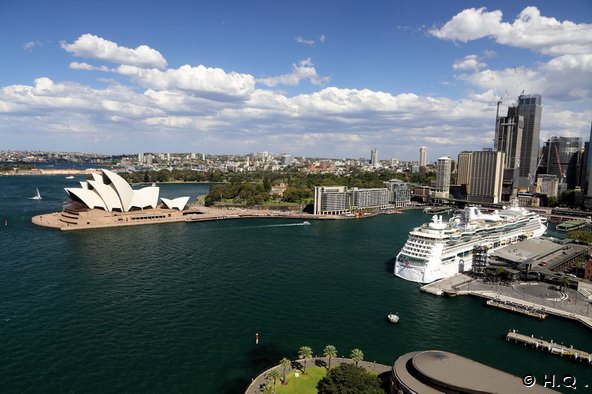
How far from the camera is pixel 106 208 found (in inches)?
2506

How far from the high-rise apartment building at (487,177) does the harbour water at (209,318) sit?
77174 mm

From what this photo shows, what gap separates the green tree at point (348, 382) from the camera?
17.4m

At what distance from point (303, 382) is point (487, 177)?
10808cm

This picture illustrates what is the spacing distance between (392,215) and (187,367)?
2740 inches

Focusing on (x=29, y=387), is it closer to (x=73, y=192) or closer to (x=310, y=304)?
(x=310, y=304)

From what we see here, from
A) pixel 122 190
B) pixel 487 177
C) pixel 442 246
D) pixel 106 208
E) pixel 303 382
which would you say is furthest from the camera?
pixel 487 177

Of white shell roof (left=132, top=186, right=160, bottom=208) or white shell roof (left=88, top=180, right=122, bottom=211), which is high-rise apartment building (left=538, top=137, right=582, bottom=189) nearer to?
white shell roof (left=132, top=186, right=160, bottom=208)

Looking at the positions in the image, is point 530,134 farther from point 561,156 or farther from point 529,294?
point 529,294

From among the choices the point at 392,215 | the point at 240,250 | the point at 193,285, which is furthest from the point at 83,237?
the point at 392,215

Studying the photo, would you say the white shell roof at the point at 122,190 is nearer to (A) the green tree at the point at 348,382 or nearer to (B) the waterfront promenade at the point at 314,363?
(B) the waterfront promenade at the point at 314,363

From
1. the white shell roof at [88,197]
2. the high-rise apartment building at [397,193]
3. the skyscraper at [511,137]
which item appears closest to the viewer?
the white shell roof at [88,197]

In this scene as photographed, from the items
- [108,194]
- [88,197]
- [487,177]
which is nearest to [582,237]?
[487,177]

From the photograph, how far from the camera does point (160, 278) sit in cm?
3659

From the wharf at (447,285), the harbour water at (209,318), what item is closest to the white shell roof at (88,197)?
the harbour water at (209,318)
